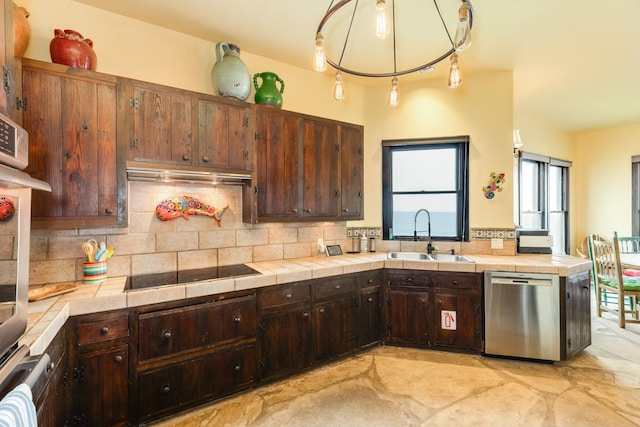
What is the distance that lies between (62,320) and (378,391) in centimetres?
219

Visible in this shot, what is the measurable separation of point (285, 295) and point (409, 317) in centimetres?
140

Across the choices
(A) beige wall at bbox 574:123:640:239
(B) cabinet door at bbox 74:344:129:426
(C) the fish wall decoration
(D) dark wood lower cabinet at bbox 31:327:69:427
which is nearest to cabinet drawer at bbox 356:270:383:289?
(C) the fish wall decoration

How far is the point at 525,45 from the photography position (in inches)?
113

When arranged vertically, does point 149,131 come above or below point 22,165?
above

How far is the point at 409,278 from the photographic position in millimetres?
3121

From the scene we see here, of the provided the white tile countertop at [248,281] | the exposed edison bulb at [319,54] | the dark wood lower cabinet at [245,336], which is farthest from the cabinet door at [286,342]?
the exposed edison bulb at [319,54]

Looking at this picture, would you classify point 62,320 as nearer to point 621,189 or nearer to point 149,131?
point 149,131

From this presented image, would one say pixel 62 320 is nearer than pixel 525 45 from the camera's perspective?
Yes

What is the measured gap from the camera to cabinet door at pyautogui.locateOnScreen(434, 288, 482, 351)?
117 inches

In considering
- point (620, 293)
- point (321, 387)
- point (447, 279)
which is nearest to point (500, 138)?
point (447, 279)

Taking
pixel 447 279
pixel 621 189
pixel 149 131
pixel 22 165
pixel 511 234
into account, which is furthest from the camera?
pixel 621 189

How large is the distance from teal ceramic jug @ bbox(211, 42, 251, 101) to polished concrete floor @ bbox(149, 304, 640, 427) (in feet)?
8.22

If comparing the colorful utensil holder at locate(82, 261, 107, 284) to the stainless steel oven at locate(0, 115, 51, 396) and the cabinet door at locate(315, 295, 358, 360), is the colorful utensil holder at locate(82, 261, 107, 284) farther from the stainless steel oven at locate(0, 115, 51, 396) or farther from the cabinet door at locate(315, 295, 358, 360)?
the cabinet door at locate(315, 295, 358, 360)

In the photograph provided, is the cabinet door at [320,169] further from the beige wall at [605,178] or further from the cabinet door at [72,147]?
the beige wall at [605,178]
